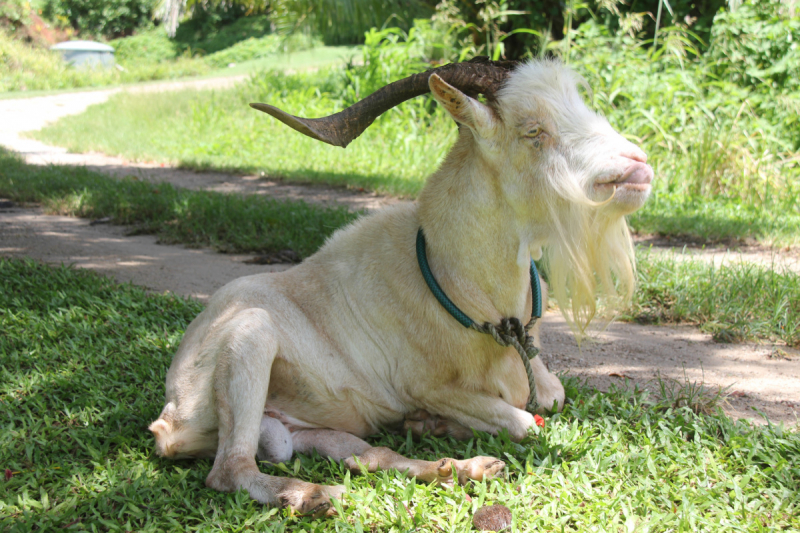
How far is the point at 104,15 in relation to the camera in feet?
112

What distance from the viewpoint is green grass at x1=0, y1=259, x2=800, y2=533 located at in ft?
7.41

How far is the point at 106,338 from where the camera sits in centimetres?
387

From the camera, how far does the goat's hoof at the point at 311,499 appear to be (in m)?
2.29

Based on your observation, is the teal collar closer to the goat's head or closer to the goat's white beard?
the goat's white beard

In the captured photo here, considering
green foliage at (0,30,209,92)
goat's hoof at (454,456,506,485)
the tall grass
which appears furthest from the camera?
green foliage at (0,30,209,92)

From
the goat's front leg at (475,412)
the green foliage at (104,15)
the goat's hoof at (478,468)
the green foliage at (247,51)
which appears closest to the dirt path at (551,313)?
the goat's front leg at (475,412)

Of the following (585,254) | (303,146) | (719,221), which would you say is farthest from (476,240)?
(303,146)

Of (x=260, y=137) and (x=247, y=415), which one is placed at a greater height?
(x=260, y=137)

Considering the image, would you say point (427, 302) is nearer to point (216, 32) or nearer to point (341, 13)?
point (341, 13)

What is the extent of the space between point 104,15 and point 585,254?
124 feet

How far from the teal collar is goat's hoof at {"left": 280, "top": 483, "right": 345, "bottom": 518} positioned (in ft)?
2.71

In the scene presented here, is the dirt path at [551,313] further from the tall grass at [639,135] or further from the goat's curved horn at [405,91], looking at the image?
the goat's curved horn at [405,91]

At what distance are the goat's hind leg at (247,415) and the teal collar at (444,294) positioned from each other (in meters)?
0.69

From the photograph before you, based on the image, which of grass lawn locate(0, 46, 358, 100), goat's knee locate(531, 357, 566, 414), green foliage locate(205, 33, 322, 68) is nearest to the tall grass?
goat's knee locate(531, 357, 566, 414)
